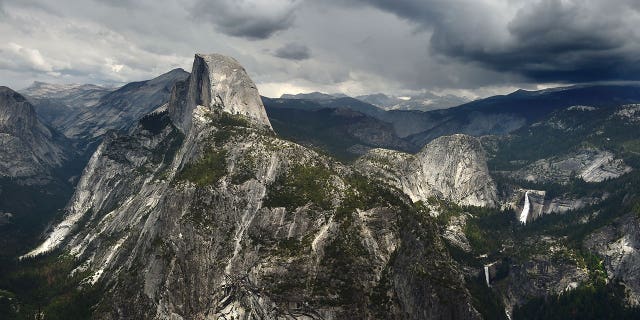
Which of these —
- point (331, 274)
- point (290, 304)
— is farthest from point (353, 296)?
point (290, 304)

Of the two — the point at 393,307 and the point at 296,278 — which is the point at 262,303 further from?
the point at 393,307

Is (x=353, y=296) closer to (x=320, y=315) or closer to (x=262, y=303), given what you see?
(x=320, y=315)

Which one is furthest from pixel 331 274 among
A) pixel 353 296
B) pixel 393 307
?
pixel 393 307

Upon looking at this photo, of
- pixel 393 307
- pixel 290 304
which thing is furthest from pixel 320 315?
pixel 393 307

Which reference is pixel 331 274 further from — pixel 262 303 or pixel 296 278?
pixel 262 303

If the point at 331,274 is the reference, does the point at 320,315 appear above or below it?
below

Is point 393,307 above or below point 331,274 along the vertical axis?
below
